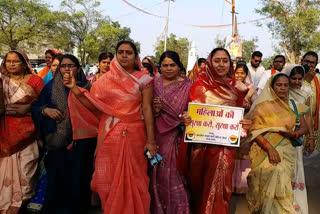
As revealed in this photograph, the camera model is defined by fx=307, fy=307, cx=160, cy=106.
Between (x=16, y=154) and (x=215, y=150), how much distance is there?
7.53ft

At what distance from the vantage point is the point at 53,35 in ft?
104

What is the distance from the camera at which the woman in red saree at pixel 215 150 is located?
3189mm

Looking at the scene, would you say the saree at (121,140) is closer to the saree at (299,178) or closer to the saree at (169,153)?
the saree at (169,153)

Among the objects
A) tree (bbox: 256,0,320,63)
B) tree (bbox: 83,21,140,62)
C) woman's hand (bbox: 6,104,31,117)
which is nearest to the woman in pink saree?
woman's hand (bbox: 6,104,31,117)

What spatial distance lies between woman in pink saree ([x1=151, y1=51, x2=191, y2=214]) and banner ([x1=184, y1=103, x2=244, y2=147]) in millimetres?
237

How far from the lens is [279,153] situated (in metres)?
3.47

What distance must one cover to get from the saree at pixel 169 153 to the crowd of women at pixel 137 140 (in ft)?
0.04

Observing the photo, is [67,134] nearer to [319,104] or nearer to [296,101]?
[296,101]

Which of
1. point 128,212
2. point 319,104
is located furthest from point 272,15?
point 128,212

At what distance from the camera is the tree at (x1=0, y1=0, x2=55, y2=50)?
2844cm

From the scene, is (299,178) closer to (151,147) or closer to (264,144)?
(264,144)

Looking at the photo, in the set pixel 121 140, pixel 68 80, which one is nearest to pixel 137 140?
pixel 121 140

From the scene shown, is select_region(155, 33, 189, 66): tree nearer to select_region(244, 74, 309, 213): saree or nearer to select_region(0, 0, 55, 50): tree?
select_region(0, 0, 55, 50): tree

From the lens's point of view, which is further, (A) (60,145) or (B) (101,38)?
(B) (101,38)
